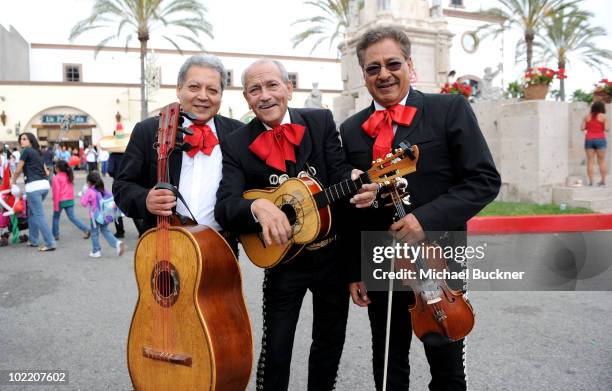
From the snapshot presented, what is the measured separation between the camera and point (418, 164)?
2365 mm

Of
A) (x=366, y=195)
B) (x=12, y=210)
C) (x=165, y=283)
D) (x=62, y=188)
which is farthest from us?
(x=62, y=188)

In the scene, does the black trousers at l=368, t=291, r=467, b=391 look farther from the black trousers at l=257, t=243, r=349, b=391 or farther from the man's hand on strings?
the black trousers at l=257, t=243, r=349, b=391

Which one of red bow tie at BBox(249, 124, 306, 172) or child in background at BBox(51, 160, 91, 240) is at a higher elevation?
red bow tie at BBox(249, 124, 306, 172)

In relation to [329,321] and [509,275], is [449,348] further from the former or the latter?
[509,275]

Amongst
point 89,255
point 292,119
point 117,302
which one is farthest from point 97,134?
point 292,119

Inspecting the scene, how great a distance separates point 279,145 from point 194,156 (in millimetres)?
550

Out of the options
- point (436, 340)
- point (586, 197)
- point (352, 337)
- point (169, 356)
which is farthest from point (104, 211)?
point (586, 197)

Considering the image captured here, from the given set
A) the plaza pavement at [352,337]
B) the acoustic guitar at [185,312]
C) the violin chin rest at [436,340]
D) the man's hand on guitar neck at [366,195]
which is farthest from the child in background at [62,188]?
the violin chin rest at [436,340]

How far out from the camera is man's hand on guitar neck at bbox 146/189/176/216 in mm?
2422

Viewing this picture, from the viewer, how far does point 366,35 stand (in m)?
2.46

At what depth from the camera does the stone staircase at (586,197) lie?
33.3 ft

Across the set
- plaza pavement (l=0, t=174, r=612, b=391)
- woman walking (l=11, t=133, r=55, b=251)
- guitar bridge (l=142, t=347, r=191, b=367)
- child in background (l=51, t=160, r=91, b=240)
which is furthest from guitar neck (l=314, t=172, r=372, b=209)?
child in background (l=51, t=160, r=91, b=240)

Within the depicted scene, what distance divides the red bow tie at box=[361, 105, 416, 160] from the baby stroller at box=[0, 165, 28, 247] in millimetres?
8296

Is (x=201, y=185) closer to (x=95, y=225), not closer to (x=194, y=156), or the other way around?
(x=194, y=156)
